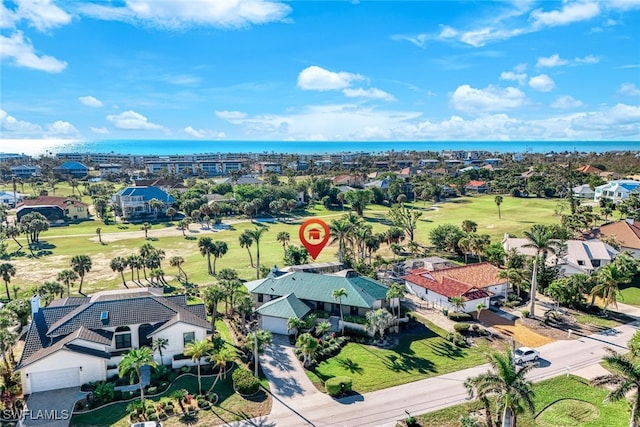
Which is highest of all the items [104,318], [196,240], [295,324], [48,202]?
[48,202]

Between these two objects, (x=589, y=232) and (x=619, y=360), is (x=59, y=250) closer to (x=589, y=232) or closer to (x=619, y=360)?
(x=619, y=360)

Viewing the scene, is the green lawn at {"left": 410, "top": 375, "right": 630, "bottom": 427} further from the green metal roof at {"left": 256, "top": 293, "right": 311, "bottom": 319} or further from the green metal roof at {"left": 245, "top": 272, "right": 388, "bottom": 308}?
the green metal roof at {"left": 256, "top": 293, "right": 311, "bottom": 319}

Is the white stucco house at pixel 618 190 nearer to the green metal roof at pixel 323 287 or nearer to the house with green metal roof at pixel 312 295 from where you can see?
the green metal roof at pixel 323 287

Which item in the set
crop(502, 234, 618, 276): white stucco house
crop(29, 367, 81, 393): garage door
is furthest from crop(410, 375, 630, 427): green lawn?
crop(502, 234, 618, 276): white stucco house

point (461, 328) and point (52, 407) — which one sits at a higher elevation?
point (461, 328)

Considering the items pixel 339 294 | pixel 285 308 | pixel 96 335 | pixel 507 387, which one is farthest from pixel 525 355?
pixel 96 335

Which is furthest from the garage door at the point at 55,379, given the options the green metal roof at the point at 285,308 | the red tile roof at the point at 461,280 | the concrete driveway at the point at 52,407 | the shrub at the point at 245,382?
the red tile roof at the point at 461,280

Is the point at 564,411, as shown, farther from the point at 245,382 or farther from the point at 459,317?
the point at 245,382
